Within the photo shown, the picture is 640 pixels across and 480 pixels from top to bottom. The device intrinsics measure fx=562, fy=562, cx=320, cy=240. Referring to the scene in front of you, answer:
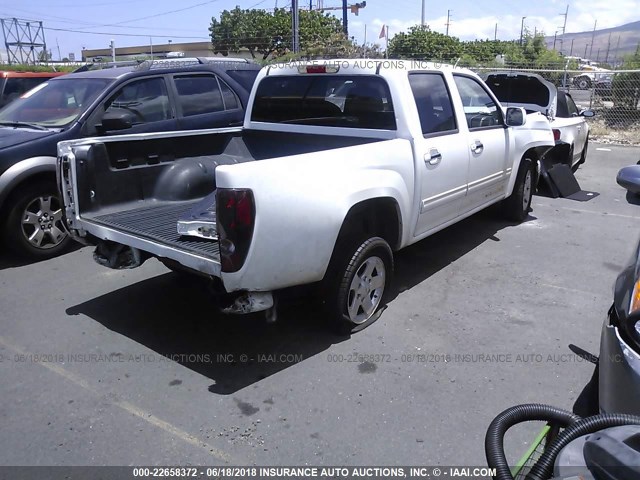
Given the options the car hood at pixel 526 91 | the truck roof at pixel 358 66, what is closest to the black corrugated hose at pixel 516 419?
the truck roof at pixel 358 66

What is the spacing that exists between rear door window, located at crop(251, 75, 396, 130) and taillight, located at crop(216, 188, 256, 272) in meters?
1.93

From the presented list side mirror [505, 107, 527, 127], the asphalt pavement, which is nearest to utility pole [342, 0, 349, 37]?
side mirror [505, 107, 527, 127]

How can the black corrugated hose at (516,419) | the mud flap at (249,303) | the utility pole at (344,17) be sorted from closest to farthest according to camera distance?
the black corrugated hose at (516,419)
the mud flap at (249,303)
the utility pole at (344,17)

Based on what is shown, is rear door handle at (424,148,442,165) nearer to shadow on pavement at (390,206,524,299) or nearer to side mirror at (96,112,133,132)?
shadow on pavement at (390,206,524,299)

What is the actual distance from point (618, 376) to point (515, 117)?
434 cm

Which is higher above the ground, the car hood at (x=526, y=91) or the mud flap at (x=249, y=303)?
the car hood at (x=526, y=91)

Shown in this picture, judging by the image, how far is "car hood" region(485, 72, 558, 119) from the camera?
932cm

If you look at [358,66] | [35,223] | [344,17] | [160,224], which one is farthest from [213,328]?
[344,17]

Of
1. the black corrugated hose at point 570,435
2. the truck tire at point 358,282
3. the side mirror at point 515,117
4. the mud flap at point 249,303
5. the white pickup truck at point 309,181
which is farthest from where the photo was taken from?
the side mirror at point 515,117

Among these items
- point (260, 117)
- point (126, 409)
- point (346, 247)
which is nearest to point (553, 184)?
point (260, 117)

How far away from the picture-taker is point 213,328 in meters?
4.42

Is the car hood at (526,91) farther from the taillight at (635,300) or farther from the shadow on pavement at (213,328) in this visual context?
the taillight at (635,300)

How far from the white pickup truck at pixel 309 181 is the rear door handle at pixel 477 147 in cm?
3

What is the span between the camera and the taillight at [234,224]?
10.5ft
